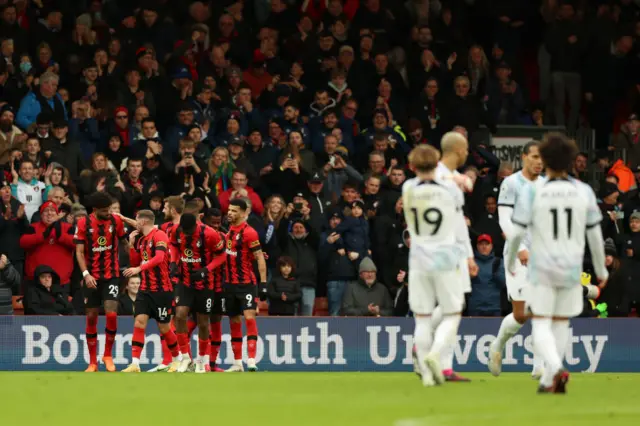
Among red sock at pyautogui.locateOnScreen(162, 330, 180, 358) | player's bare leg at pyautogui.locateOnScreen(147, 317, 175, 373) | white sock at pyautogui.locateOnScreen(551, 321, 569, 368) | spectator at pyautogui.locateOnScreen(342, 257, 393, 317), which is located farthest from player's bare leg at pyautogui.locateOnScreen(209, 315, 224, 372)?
white sock at pyautogui.locateOnScreen(551, 321, 569, 368)

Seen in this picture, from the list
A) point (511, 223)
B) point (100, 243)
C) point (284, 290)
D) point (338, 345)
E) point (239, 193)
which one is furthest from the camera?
point (239, 193)

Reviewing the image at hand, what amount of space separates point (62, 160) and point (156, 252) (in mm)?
4733

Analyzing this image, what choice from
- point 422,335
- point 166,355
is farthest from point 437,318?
point 166,355

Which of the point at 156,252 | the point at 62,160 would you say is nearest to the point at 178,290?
the point at 156,252

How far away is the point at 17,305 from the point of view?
71.5 feet

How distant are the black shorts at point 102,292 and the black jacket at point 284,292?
155 inches

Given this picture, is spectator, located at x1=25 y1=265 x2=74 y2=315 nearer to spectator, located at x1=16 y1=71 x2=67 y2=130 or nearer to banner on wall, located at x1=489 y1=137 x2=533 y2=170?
spectator, located at x1=16 y1=71 x2=67 y2=130

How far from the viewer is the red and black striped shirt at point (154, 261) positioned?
1842 cm

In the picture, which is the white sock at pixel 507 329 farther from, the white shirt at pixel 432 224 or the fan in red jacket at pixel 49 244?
the fan in red jacket at pixel 49 244

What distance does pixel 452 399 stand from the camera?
11.8 metres

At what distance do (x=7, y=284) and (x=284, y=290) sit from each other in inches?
162

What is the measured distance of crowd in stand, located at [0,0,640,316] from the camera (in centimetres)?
2212

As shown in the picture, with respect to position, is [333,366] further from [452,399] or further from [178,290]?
[452,399]

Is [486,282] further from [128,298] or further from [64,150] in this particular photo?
[64,150]
